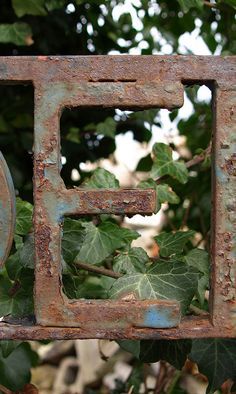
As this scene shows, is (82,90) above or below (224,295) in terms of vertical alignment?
above

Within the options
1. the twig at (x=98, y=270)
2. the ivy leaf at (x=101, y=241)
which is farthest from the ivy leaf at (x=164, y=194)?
the twig at (x=98, y=270)

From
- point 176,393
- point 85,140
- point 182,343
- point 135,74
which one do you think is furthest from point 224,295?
point 85,140

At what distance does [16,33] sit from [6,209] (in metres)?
0.65

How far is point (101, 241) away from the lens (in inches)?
43.8

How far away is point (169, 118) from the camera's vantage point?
1583mm

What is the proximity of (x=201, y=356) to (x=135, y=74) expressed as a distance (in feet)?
1.47

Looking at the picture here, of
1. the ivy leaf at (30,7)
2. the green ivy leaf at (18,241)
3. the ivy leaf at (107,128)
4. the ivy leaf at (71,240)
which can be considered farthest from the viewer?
the ivy leaf at (107,128)

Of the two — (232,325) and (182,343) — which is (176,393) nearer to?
(182,343)

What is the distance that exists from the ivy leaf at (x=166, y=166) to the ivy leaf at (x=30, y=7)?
0.34 m

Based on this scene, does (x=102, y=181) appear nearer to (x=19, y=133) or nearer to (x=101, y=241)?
(x=101, y=241)

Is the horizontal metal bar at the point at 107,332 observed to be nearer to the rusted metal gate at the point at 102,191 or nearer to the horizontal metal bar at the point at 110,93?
the rusted metal gate at the point at 102,191

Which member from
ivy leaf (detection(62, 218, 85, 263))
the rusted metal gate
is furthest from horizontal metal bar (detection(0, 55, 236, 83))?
ivy leaf (detection(62, 218, 85, 263))

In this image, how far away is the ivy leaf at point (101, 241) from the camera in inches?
42.9

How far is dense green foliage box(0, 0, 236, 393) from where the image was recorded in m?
1.00
